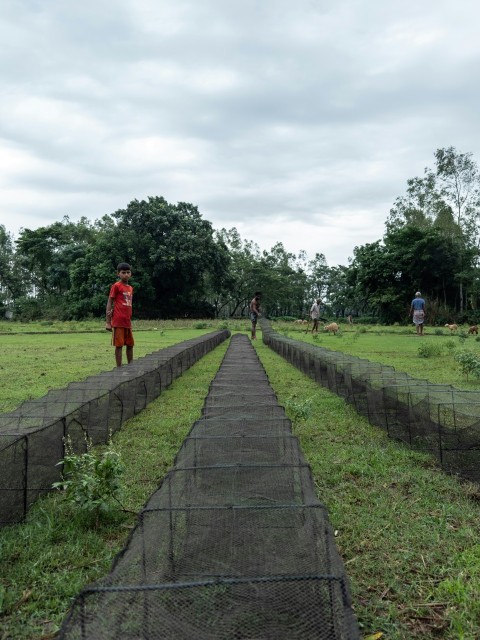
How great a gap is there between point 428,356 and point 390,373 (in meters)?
6.22

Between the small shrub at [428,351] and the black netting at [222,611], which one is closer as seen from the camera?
the black netting at [222,611]

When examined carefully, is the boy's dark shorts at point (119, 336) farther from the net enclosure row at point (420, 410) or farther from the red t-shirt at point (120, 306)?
the net enclosure row at point (420, 410)

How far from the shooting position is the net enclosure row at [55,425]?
328cm

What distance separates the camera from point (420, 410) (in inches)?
185

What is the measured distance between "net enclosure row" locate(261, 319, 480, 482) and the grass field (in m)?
0.17

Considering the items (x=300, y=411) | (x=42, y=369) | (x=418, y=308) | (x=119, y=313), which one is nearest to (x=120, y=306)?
(x=119, y=313)

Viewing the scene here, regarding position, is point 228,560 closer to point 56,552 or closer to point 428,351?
point 56,552

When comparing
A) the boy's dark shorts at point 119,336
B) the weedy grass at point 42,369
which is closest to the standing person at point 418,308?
the weedy grass at point 42,369

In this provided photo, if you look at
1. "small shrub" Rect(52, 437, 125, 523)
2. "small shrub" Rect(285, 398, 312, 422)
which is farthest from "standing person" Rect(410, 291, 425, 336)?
"small shrub" Rect(52, 437, 125, 523)

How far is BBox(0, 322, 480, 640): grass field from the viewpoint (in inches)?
89.4

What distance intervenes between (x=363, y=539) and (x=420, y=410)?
6.63ft

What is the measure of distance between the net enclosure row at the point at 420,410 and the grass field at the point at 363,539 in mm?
169

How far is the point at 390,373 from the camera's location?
652 centimetres

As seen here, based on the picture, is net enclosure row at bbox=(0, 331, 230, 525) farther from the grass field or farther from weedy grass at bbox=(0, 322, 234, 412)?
weedy grass at bbox=(0, 322, 234, 412)
